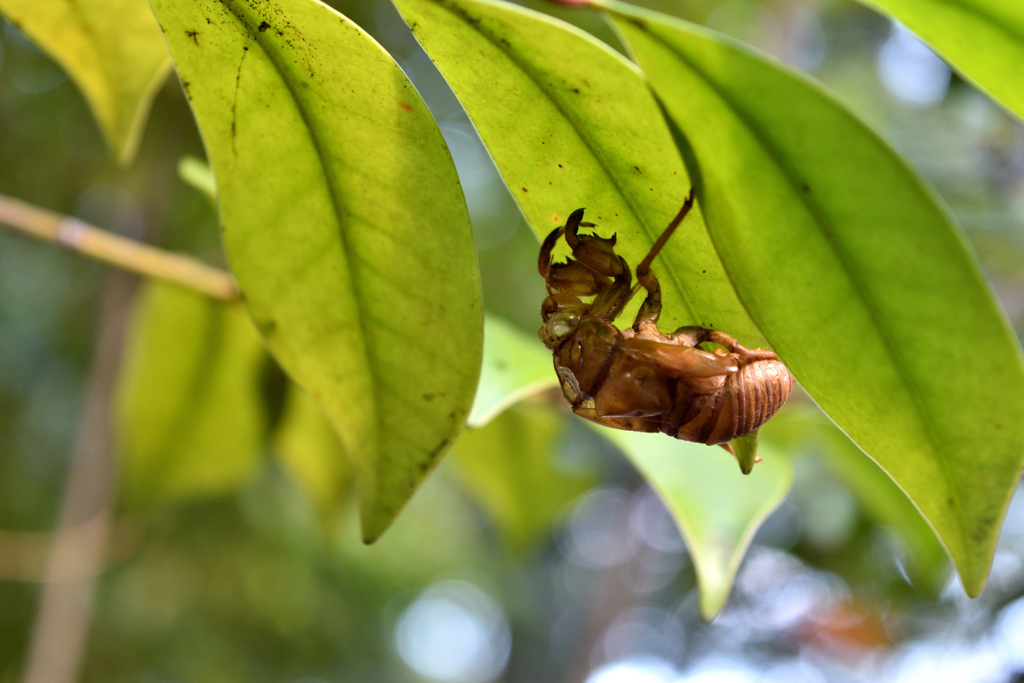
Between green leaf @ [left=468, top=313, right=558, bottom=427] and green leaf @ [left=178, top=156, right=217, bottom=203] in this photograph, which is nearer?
green leaf @ [left=468, top=313, right=558, bottom=427]

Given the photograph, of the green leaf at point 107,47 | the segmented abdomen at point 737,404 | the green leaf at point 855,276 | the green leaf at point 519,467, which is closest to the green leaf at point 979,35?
the green leaf at point 855,276

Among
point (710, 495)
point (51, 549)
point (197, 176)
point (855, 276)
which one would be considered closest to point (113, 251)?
point (197, 176)

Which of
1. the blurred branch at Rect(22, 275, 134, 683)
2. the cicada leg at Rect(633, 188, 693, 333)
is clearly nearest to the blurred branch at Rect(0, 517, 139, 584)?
the blurred branch at Rect(22, 275, 134, 683)

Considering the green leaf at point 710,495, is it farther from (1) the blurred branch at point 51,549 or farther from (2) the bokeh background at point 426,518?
(1) the blurred branch at point 51,549

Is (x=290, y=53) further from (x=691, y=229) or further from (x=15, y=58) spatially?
(x=15, y=58)

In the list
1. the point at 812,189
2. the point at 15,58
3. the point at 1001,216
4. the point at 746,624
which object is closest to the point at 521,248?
the point at 1001,216

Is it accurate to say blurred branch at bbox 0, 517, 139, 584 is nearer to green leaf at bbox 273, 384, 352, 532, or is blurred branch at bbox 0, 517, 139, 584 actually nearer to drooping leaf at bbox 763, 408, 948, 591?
green leaf at bbox 273, 384, 352, 532

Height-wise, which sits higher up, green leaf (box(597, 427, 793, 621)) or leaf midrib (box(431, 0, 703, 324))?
leaf midrib (box(431, 0, 703, 324))
